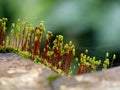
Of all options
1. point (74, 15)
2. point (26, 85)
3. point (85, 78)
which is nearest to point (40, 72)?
point (26, 85)

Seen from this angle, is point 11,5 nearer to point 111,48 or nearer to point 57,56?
point 111,48

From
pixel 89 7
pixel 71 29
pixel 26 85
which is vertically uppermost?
pixel 89 7

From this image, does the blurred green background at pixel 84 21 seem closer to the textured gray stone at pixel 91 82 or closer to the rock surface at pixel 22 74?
the rock surface at pixel 22 74

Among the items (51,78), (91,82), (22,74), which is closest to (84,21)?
(22,74)

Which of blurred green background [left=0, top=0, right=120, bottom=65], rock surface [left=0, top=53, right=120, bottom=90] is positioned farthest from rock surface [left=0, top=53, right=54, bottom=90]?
blurred green background [left=0, top=0, right=120, bottom=65]

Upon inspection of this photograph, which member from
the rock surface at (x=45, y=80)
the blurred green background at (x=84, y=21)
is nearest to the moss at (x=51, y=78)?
the rock surface at (x=45, y=80)

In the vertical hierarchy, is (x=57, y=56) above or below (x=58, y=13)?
below

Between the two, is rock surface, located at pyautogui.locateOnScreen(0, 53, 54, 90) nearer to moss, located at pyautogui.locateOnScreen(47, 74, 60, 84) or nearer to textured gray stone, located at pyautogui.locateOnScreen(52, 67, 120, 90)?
moss, located at pyautogui.locateOnScreen(47, 74, 60, 84)
